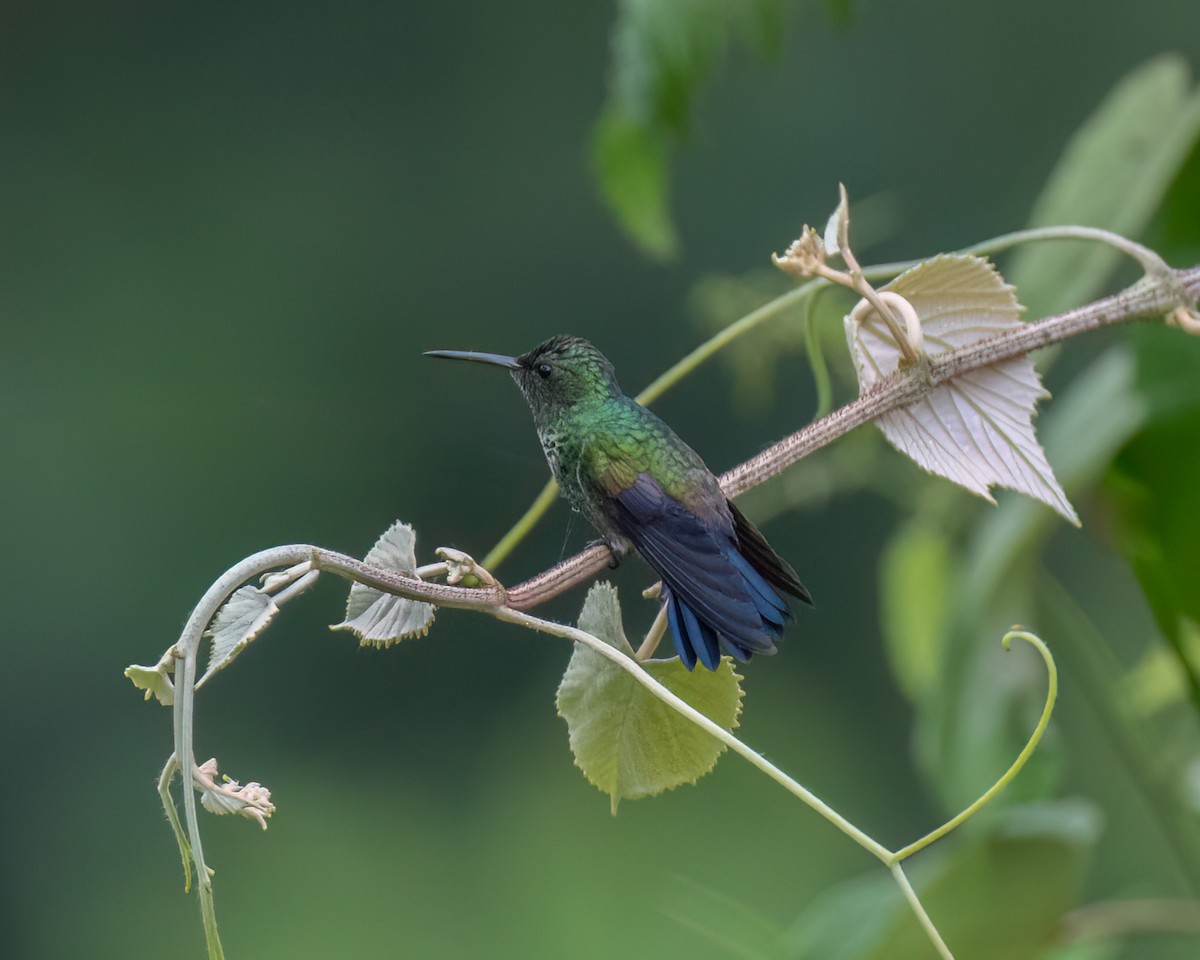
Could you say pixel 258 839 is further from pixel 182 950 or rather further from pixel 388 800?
pixel 182 950

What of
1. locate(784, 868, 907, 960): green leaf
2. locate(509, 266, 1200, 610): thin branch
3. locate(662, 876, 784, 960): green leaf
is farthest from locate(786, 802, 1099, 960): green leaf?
locate(509, 266, 1200, 610): thin branch

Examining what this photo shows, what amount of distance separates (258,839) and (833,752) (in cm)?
71

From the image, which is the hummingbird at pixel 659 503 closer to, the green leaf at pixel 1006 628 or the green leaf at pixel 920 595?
the green leaf at pixel 1006 628

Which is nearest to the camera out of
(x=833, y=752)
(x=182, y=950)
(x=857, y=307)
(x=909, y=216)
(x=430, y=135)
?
(x=857, y=307)

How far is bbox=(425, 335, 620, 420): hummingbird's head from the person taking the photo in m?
0.31

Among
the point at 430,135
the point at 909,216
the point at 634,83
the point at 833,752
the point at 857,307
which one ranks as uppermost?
the point at 430,135

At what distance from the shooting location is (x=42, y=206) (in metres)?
2.00

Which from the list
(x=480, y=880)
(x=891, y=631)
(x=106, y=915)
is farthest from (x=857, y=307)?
(x=106, y=915)

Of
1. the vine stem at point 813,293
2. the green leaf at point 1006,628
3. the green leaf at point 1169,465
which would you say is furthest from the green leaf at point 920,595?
the vine stem at point 813,293

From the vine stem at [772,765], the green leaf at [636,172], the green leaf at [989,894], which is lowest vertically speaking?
the green leaf at [989,894]

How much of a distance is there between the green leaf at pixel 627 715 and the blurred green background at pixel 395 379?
0.79m

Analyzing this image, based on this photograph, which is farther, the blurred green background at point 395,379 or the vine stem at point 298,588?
the blurred green background at point 395,379

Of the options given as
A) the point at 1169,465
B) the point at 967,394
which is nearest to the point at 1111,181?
the point at 1169,465

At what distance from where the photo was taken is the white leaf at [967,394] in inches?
12.0
